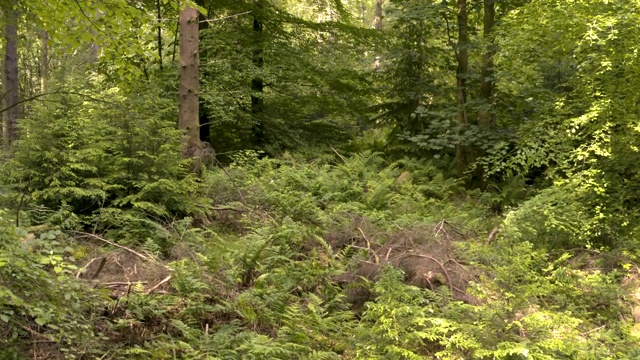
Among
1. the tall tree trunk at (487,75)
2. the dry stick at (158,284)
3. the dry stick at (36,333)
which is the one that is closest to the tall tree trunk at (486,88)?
the tall tree trunk at (487,75)

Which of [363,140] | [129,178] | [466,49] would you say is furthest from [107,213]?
[363,140]

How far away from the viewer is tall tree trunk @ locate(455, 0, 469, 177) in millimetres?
12492

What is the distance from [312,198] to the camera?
8.27 m

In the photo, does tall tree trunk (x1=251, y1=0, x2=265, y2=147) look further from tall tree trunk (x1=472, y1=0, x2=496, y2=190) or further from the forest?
tall tree trunk (x1=472, y1=0, x2=496, y2=190)

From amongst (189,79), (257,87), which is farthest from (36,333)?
(257,87)

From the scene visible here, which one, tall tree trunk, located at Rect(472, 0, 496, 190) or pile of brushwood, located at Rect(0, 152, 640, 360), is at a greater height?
tall tree trunk, located at Rect(472, 0, 496, 190)

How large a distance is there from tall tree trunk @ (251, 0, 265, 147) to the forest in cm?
7

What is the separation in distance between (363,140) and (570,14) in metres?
8.64

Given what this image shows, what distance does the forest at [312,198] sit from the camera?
178 inches

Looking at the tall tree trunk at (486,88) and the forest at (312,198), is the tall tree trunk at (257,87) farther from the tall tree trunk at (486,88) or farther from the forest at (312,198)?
the tall tree trunk at (486,88)

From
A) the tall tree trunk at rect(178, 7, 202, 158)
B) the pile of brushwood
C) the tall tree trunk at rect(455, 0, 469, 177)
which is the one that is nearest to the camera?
the pile of brushwood

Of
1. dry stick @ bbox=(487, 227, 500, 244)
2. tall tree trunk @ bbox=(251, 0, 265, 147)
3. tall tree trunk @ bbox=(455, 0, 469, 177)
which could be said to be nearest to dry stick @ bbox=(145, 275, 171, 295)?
dry stick @ bbox=(487, 227, 500, 244)

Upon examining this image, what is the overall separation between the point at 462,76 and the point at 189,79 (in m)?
6.58

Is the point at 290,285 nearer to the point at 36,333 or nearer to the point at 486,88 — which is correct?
the point at 36,333
